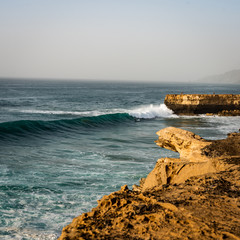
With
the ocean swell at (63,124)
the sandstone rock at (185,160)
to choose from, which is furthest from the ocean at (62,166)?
the sandstone rock at (185,160)

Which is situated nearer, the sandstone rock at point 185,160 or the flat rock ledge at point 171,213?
the flat rock ledge at point 171,213

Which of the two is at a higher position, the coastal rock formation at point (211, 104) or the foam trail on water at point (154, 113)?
the coastal rock formation at point (211, 104)

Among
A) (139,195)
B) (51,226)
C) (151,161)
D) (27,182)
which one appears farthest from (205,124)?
(139,195)

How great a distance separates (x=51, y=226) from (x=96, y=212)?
429 centimetres

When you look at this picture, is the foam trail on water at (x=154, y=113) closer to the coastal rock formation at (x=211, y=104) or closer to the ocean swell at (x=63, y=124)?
the ocean swell at (x=63, y=124)

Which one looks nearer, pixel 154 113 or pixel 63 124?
pixel 63 124

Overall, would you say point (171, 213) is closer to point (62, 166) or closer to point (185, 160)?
point (185, 160)

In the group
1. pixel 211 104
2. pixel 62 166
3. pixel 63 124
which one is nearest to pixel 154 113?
pixel 211 104

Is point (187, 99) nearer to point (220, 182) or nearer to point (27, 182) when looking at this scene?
point (27, 182)

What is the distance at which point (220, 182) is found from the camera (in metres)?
6.71

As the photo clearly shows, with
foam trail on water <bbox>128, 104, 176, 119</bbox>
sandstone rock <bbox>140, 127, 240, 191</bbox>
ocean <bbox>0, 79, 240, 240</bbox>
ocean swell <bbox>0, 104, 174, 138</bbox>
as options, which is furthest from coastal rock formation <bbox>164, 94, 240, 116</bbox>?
sandstone rock <bbox>140, 127, 240, 191</bbox>

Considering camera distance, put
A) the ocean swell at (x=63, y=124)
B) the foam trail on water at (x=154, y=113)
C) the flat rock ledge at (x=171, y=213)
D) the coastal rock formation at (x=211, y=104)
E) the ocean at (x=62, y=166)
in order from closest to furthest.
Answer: the flat rock ledge at (x=171, y=213), the ocean at (x=62, y=166), the ocean swell at (x=63, y=124), the coastal rock formation at (x=211, y=104), the foam trail on water at (x=154, y=113)

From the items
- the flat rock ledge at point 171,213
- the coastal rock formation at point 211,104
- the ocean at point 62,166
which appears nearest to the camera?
the flat rock ledge at point 171,213

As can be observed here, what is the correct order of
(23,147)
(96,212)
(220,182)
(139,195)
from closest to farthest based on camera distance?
(96,212)
(139,195)
(220,182)
(23,147)
